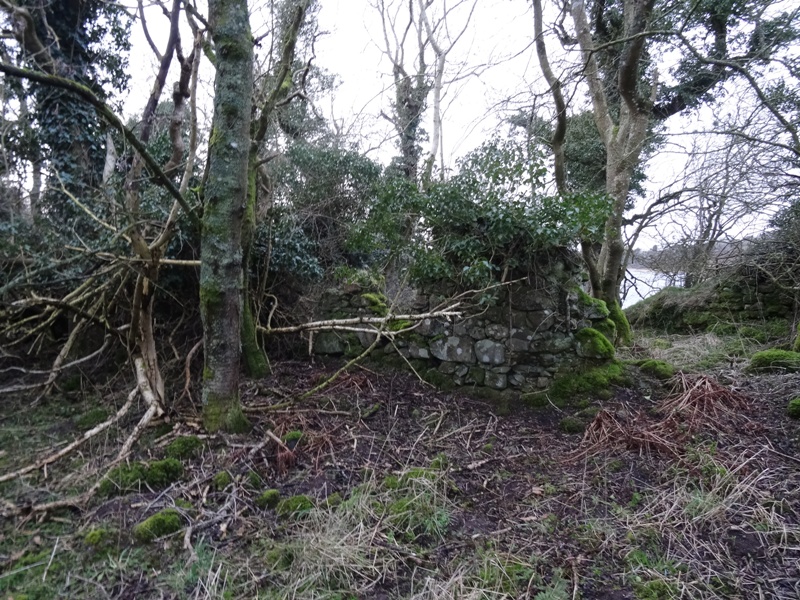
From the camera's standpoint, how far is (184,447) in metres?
3.32

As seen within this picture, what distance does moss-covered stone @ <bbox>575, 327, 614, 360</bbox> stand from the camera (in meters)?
4.48

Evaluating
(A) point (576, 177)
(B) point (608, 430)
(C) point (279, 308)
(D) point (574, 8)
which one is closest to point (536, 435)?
(B) point (608, 430)

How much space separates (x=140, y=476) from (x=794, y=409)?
5.26 meters

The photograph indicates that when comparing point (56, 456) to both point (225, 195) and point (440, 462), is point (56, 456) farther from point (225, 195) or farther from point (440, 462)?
point (440, 462)

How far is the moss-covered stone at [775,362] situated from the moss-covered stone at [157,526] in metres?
5.66

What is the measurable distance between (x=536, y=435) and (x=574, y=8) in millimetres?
6058

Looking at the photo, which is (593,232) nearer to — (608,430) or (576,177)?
(608,430)

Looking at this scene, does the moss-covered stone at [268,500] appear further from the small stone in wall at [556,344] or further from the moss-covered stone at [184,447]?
the small stone in wall at [556,344]

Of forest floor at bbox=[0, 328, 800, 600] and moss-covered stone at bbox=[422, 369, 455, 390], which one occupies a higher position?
moss-covered stone at bbox=[422, 369, 455, 390]

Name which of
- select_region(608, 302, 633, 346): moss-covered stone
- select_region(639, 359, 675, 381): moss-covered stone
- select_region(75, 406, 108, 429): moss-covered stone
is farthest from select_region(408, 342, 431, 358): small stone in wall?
select_region(75, 406, 108, 429): moss-covered stone

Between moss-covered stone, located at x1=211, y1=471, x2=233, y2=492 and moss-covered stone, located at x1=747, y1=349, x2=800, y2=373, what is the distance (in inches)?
211

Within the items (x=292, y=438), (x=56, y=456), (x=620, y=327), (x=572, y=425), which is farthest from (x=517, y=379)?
(x=56, y=456)

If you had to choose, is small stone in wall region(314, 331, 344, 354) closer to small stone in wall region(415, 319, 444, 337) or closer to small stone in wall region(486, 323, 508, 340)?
small stone in wall region(415, 319, 444, 337)

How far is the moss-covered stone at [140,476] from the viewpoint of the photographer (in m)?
2.92
